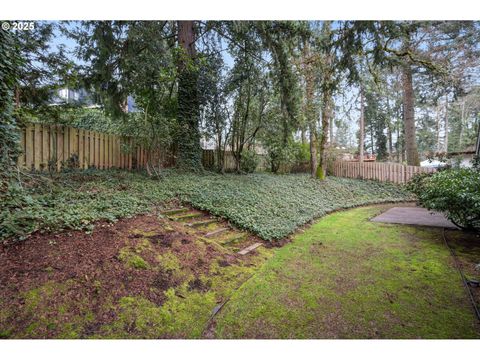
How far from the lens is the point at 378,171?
32.3ft

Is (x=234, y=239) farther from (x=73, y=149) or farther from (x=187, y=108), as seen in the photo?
(x=187, y=108)

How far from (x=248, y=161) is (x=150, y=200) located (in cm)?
544

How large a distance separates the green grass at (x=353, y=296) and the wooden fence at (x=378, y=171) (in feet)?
21.9

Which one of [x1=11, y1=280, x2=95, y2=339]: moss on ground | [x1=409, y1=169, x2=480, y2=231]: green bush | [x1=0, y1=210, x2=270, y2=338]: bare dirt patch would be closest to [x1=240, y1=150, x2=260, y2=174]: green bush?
[x1=409, y1=169, x2=480, y2=231]: green bush

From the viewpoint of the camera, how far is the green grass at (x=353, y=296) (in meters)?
1.81

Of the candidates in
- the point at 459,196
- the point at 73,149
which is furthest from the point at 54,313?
the point at 459,196

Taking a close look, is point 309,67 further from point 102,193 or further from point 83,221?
point 83,221

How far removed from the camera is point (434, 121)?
664 inches

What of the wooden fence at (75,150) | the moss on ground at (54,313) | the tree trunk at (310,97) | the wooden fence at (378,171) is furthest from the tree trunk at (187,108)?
the wooden fence at (378,171)

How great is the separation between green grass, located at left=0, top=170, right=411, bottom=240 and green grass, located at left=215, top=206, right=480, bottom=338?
111 cm

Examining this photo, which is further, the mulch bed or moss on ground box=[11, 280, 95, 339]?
the mulch bed

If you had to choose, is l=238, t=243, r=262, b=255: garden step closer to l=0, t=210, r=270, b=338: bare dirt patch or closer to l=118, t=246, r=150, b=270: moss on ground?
l=0, t=210, r=270, b=338: bare dirt patch

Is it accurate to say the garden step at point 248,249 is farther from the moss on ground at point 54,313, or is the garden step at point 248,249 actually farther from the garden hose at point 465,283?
the garden hose at point 465,283

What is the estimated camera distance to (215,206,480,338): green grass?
1812 millimetres
